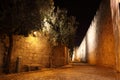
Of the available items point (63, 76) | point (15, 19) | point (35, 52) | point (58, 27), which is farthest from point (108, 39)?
point (15, 19)

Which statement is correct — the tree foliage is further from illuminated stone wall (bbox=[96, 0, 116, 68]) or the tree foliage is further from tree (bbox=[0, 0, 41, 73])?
illuminated stone wall (bbox=[96, 0, 116, 68])

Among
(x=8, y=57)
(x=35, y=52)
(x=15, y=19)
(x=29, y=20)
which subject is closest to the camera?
(x=15, y=19)

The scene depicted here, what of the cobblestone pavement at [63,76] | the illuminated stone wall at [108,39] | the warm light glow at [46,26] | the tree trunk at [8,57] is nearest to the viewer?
the cobblestone pavement at [63,76]

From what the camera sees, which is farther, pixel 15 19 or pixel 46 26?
pixel 46 26

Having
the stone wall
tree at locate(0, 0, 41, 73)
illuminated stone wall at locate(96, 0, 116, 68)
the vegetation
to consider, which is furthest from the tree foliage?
illuminated stone wall at locate(96, 0, 116, 68)

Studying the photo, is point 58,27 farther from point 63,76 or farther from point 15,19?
point 63,76

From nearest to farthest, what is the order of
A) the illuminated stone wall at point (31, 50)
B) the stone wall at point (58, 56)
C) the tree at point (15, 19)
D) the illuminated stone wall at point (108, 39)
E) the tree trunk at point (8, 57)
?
1. the tree at point (15, 19)
2. the tree trunk at point (8, 57)
3. the illuminated stone wall at point (31, 50)
4. the illuminated stone wall at point (108, 39)
5. the stone wall at point (58, 56)

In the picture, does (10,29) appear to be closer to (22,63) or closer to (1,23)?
(1,23)

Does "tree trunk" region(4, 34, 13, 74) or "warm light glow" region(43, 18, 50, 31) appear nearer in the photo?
"tree trunk" region(4, 34, 13, 74)

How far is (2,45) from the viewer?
11883mm

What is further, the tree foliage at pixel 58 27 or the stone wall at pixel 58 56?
the stone wall at pixel 58 56

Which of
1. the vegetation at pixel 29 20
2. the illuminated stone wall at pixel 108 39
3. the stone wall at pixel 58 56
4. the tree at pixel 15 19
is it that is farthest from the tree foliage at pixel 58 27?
the illuminated stone wall at pixel 108 39

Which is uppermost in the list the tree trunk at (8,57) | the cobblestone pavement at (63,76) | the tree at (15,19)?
the tree at (15,19)

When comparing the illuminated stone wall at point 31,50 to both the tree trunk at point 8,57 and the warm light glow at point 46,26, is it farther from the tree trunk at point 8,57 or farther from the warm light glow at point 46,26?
the warm light glow at point 46,26
